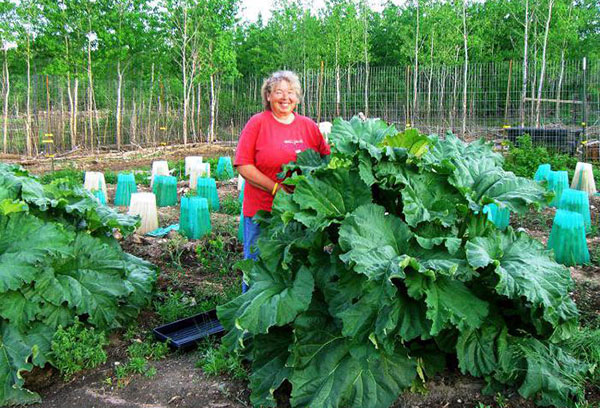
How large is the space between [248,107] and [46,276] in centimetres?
1859

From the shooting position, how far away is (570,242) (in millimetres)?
5223

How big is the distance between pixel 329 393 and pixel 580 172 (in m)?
7.45

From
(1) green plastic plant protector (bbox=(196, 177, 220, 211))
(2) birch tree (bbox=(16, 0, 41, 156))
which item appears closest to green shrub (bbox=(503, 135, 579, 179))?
(1) green plastic plant protector (bbox=(196, 177, 220, 211))

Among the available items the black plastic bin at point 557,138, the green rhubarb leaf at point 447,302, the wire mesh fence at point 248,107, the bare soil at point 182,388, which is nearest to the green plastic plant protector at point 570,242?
the bare soil at point 182,388

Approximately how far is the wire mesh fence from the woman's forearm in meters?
11.1

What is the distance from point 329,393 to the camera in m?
2.84

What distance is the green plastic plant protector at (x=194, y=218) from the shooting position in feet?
20.9

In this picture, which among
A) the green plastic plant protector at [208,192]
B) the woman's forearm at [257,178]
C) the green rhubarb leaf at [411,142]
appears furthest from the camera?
the green plastic plant protector at [208,192]

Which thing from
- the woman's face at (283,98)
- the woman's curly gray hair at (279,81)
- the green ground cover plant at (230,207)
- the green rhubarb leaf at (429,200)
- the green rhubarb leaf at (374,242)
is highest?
the woman's curly gray hair at (279,81)

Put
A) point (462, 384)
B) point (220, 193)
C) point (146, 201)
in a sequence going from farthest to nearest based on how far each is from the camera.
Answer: point (220, 193), point (146, 201), point (462, 384)

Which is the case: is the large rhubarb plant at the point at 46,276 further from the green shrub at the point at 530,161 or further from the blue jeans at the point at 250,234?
the green shrub at the point at 530,161

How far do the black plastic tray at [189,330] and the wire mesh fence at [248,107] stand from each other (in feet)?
36.9

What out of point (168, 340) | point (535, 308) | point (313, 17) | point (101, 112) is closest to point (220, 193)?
point (168, 340)

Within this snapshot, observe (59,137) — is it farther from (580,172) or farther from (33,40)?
(580,172)
